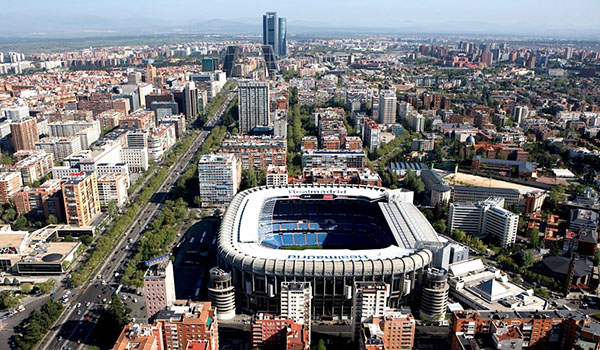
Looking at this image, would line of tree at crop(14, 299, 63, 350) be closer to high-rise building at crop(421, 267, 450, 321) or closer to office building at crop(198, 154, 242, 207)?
office building at crop(198, 154, 242, 207)

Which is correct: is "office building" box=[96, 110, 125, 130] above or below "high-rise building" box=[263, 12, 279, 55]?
below

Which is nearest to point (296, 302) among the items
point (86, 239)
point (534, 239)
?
point (86, 239)

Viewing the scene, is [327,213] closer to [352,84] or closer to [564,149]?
[564,149]

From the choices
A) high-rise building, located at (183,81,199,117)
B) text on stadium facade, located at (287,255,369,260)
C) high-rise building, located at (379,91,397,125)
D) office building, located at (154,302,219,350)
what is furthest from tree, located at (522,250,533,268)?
high-rise building, located at (183,81,199,117)

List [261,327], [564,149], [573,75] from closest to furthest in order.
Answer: [261,327]
[564,149]
[573,75]

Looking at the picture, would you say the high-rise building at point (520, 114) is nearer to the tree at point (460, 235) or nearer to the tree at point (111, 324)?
the tree at point (460, 235)

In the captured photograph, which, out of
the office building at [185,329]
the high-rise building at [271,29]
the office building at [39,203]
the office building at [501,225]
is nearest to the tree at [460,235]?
the office building at [501,225]

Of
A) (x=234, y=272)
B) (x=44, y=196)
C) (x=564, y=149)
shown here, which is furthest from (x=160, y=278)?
(x=564, y=149)
